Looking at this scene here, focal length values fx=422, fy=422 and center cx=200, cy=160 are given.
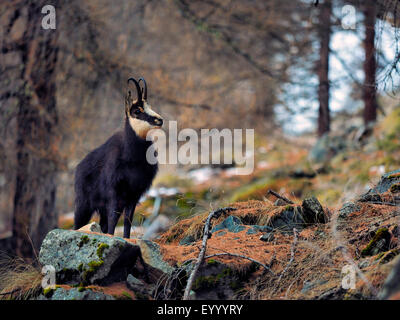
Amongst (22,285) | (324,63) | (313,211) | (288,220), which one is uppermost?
(324,63)

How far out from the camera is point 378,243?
3609 millimetres

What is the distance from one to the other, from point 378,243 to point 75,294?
8.28 feet

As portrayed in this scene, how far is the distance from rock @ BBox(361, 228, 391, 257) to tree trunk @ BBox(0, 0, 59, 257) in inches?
240

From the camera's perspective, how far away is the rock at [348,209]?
4268 millimetres

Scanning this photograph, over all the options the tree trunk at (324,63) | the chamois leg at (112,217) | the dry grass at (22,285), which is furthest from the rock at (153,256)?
the tree trunk at (324,63)

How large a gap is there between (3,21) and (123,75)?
2.32 meters

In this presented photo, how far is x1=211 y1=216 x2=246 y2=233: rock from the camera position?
4.49 meters

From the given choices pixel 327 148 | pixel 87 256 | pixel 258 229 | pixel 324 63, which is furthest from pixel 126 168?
pixel 327 148

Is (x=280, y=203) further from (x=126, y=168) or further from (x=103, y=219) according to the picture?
(x=103, y=219)

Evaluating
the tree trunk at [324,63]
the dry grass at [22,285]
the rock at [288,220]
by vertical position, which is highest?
the tree trunk at [324,63]

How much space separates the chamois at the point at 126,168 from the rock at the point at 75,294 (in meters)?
1.37

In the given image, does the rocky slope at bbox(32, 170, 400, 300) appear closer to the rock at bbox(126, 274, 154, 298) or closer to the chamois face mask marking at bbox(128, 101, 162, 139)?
the rock at bbox(126, 274, 154, 298)

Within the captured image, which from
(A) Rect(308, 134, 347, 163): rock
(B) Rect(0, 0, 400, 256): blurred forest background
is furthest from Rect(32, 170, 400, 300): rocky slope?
(A) Rect(308, 134, 347, 163): rock

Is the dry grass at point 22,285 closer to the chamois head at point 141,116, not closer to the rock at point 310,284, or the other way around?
the chamois head at point 141,116
